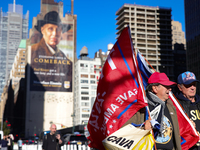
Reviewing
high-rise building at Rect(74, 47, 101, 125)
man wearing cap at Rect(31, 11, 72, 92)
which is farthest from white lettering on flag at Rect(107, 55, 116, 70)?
high-rise building at Rect(74, 47, 101, 125)

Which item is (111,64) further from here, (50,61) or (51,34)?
(51,34)

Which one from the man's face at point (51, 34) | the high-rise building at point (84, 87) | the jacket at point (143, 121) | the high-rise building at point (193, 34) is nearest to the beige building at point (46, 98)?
the man's face at point (51, 34)

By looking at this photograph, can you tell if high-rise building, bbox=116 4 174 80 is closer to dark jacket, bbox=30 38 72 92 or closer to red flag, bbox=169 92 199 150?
dark jacket, bbox=30 38 72 92

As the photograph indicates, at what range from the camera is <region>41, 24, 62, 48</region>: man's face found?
114 metres

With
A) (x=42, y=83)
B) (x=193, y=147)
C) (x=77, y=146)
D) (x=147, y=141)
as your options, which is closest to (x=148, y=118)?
(x=147, y=141)

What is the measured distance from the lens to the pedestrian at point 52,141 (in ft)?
30.9

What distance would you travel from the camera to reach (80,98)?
12381 centimetres

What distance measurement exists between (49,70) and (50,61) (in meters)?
3.19

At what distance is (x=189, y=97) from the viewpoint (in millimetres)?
4719

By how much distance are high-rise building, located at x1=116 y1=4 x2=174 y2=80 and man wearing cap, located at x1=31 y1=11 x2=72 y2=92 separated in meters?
25.2

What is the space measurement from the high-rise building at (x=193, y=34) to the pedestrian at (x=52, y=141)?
7008cm

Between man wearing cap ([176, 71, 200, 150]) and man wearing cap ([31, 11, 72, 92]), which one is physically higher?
man wearing cap ([31, 11, 72, 92])

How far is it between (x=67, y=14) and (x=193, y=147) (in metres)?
119

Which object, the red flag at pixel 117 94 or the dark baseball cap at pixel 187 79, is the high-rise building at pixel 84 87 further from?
the red flag at pixel 117 94
